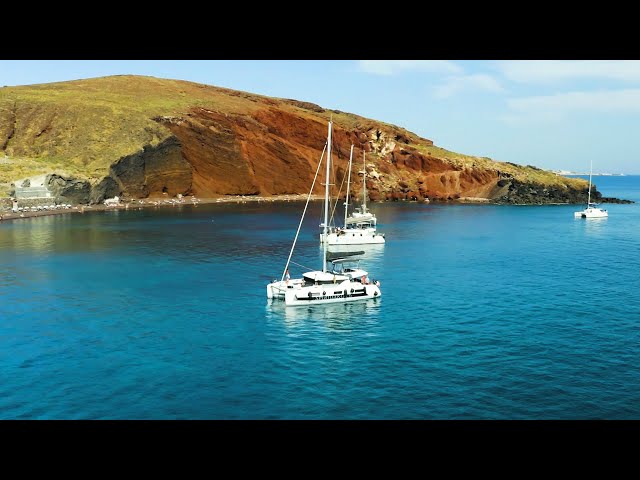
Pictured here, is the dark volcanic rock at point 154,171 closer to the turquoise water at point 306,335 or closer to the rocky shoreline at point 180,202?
the rocky shoreline at point 180,202

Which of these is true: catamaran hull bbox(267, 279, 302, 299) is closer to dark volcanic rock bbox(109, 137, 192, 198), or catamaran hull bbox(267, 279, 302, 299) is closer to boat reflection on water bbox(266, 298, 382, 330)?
boat reflection on water bbox(266, 298, 382, 330)

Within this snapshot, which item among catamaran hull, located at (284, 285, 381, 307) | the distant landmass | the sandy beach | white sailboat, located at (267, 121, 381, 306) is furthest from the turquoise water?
the distant landmass

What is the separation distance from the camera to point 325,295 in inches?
2031

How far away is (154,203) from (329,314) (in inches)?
4604

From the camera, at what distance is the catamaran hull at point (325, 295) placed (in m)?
50.3

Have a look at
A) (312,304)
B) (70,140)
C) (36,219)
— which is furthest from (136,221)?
(312,304)

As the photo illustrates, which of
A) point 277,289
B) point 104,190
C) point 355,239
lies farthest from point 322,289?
point 104,190

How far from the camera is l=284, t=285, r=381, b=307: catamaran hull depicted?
50.3 meters

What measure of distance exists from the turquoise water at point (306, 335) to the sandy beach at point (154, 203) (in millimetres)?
36451

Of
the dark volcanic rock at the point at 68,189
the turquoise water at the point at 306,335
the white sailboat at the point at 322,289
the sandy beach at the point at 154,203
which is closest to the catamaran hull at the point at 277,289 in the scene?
the white sailboat at the point at 322,289

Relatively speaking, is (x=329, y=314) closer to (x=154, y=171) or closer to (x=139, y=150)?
(x=139, y=150)

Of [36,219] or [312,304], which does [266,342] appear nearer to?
[312,304]
